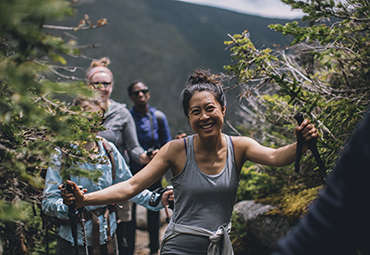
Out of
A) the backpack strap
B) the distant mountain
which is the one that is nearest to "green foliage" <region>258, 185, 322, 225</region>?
the backpack strap

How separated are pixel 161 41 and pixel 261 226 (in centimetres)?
768

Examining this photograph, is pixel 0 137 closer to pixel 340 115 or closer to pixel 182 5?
pixel 340 115

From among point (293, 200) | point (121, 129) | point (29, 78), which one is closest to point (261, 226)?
point (293, 200)

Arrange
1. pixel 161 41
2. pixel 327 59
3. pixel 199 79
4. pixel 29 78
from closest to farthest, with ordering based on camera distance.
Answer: pixel 29 78, pixel 199 79, pixel 327 59, pixel 161 41

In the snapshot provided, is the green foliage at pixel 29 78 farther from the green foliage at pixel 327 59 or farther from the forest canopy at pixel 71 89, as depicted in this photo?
the green foliage at pixel 327 59

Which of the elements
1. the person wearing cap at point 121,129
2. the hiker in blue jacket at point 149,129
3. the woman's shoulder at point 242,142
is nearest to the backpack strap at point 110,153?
the person wearing cap at point 121,129

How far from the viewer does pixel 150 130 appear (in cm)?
470

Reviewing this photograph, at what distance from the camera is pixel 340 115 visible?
9.98 ft

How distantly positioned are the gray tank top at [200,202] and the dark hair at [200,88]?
55 cm

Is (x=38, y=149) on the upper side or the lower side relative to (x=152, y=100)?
upper

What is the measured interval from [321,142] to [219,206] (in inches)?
50.3

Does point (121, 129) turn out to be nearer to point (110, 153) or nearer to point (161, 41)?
point (110, 153)

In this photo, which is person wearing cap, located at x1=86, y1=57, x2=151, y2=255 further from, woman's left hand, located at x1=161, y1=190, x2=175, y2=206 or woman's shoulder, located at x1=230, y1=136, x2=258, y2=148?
woman's shoulder, located at x1=230, y1=136, x2=258, y2=148

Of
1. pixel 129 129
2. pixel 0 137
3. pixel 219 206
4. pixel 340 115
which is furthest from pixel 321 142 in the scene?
pixel 0 137
